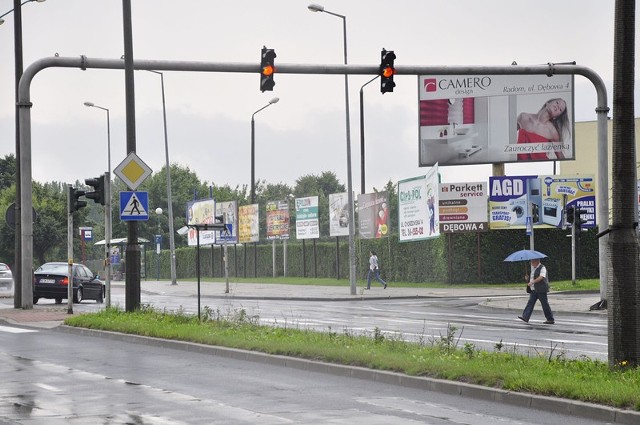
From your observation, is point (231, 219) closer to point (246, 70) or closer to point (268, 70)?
point (246, 70)

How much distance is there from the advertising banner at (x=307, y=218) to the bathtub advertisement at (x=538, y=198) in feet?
43.1

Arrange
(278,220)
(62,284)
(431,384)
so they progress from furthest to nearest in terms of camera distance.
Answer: (278,220) < (62,284) < (431,384)

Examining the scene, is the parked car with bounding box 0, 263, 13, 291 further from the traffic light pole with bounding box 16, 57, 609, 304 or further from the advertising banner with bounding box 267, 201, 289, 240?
the traffic light pole with bounding box 16, 57, 609, 304

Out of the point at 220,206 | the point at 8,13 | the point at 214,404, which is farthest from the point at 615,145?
the point at 220,206

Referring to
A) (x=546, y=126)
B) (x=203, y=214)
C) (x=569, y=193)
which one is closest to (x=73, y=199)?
(x=546, y=126)

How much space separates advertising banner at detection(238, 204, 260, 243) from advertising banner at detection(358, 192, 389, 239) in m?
12.3

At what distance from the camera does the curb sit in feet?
37.7

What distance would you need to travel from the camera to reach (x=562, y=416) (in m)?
11.8

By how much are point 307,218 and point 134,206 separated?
40783 millimetres

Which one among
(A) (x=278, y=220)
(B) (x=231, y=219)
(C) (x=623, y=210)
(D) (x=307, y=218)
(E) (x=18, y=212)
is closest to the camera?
(C) (x=623, y=210)

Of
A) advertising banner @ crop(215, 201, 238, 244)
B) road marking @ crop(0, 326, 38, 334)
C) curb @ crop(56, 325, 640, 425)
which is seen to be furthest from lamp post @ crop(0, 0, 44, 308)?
advertising banner @ crop(215, 201, 238, 244)

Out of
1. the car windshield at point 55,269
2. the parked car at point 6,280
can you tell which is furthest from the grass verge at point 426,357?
the parked car at point 6,280

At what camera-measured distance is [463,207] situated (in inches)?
2108

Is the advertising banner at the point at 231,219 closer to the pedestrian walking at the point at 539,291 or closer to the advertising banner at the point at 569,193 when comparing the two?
the advertising banner at the point at 569,193
